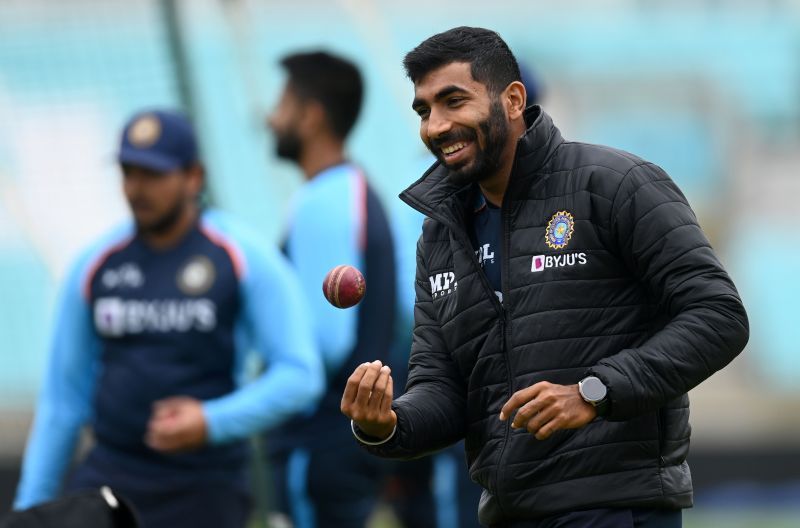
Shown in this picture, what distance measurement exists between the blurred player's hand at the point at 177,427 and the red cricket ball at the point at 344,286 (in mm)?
1999

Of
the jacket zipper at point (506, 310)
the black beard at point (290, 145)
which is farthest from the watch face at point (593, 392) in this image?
the black beard at point (290, 145)

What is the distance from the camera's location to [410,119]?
522 inches

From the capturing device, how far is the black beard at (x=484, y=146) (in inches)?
141

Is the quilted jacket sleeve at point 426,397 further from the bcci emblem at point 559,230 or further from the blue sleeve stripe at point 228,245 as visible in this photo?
the blue sleeve stripe at point 228,245

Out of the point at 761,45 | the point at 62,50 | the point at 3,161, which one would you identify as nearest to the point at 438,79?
the point at 62,50

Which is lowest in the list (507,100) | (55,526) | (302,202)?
(55,526)

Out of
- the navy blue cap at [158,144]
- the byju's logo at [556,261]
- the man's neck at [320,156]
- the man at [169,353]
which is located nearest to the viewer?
the byju's logo at [556,261]

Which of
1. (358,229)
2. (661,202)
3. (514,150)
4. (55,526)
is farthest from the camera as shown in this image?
(358,229)

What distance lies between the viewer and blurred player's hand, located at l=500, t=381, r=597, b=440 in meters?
Result: 3.28

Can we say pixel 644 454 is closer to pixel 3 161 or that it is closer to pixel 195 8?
pixel 3 161

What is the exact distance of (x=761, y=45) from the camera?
1739 centimetres

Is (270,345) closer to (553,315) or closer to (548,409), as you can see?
(553,315)

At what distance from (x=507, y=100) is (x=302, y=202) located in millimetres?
2674

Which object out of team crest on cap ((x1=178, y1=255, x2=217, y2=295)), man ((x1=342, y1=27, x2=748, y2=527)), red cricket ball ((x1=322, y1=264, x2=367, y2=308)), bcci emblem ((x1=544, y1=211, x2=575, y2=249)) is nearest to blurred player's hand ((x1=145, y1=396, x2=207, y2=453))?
team crest on cap ((x1=178, y1=255, x2=217, y2=295))
